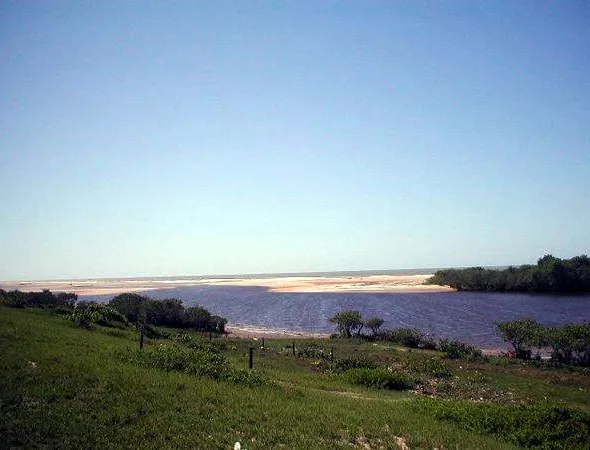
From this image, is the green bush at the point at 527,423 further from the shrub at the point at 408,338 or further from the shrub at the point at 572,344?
the shrub at the point at 408,338

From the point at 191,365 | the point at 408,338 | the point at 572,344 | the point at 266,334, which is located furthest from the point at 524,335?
the point at 191,365

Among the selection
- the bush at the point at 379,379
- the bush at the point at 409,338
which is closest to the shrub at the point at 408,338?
the bush at the point at 409,338

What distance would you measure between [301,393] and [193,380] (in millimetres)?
4639

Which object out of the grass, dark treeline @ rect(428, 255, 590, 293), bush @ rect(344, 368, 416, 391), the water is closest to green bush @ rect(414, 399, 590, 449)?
the grass

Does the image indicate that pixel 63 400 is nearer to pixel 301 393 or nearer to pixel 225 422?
pixel 225 422

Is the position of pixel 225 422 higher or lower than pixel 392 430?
higher

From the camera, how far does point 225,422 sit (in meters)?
13.6

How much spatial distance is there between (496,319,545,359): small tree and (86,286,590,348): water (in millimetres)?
6251

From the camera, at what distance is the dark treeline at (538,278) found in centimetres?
11556

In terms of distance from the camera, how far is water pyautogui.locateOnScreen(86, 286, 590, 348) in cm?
6366

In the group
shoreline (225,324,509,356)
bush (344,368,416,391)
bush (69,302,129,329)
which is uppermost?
bush (69,302,129,329)

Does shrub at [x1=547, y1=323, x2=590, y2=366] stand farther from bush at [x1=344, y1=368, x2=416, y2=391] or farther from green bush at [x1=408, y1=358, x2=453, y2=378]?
bush at [x1=344, y1=368, x2=416, y2=391]

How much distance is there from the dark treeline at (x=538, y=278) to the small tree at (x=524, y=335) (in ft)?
278

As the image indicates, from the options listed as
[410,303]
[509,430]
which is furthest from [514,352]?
[410,303]
